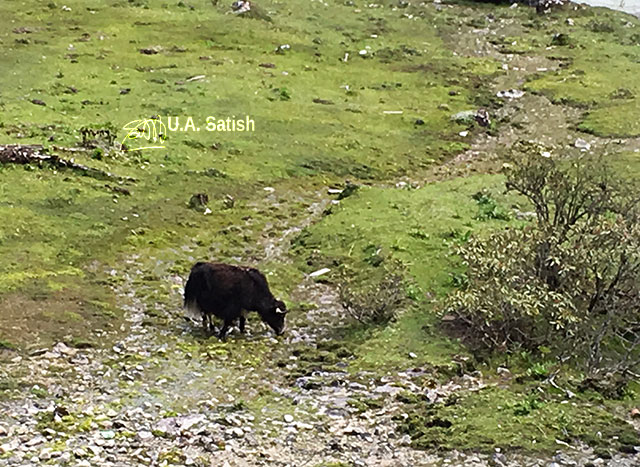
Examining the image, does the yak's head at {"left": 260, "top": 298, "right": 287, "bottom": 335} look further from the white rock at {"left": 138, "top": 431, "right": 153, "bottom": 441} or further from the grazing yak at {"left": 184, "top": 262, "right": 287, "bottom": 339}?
the white rock at {"left": 138, "top": 431, "right": 153, "bottom": 441}

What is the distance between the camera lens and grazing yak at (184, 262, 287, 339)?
1561 cm

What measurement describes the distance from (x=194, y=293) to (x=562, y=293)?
677cm

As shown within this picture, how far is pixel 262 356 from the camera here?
589 inches

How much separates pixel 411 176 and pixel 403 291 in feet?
37.4

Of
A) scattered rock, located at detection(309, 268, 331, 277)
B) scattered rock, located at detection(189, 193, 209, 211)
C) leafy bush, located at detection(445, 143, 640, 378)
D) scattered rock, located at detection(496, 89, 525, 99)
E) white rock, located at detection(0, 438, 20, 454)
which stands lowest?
scattered rock, located at detection(189, 193, 209, 211)

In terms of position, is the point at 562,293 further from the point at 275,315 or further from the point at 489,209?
the point at 489,209

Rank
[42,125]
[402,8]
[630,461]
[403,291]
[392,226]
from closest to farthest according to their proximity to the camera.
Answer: [630,461] → [403,291] → [392,226] → [42,125] → [402,8]

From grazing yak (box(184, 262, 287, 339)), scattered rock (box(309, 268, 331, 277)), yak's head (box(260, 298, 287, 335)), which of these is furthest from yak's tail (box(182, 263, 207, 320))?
scattered rock (box(309, 268, 331, 277))

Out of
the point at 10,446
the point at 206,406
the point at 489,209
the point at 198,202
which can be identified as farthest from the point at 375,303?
the point at 198,202

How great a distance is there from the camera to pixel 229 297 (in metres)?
15.6

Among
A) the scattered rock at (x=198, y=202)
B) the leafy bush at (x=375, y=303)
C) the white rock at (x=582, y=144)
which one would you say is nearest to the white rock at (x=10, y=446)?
the leafy bush at (x=375, y=303)

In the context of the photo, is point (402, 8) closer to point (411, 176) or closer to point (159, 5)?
point (159, 5)

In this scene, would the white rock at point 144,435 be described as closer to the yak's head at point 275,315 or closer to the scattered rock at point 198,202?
the yak's head at point 275,315

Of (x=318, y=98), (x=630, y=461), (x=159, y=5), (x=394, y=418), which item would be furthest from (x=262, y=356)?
(x=159, y=5)
